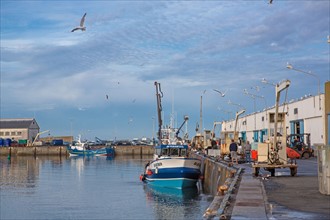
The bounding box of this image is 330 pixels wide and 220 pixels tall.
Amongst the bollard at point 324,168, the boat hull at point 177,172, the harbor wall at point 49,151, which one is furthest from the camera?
the harbor wall at point 49,151

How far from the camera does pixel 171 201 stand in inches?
1528

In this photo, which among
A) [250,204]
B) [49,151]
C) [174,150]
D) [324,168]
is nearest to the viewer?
[250,204]

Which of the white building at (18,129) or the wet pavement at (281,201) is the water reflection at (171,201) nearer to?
the wet pavement at (281,201)

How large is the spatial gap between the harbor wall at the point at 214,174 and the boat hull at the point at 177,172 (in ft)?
5.07

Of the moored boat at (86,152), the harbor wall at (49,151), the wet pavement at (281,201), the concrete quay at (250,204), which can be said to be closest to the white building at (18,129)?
the harbor wall at (49,151)

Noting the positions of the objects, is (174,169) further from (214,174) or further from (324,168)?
(324,168)

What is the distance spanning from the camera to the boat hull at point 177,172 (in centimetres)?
4466

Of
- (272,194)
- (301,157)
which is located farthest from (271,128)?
(301,157)

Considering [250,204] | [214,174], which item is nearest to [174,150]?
[214,174]

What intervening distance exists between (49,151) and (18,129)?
138ft

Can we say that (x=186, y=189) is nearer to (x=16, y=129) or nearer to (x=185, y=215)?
(x=185, y=215)

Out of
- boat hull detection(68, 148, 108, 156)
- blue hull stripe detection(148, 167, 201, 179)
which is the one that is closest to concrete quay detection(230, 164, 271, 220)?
blue hull stripe detection(148, 167, 201, 179)

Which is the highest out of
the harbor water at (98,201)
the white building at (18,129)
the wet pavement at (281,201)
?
the white building at (18,129)

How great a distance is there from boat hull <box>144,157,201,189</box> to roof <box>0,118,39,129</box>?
14266cm
